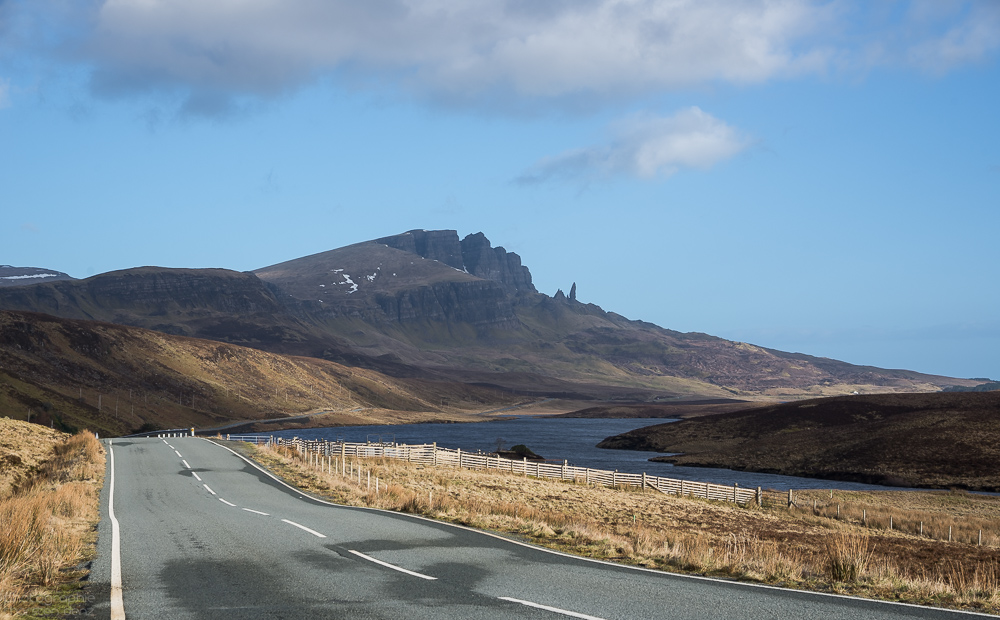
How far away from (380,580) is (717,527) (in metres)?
27.0

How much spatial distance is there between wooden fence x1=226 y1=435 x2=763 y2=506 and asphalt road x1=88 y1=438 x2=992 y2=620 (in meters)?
34.3

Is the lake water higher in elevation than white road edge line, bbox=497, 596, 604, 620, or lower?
lower

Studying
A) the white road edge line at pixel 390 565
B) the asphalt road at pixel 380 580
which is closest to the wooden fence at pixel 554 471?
the asphalt road at pixel 380 580

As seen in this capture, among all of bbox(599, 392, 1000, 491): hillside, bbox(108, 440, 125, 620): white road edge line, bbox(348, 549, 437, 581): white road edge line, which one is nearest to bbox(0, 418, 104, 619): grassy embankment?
bbox(108, 440, 125, 620): white road edge line

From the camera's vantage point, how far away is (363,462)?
5178 centimetres

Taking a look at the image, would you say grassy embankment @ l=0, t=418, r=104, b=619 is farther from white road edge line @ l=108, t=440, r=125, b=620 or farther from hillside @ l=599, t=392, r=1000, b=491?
hillside @ l=599, t=392, r=1000, b=491

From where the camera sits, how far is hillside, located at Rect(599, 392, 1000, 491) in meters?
75.4

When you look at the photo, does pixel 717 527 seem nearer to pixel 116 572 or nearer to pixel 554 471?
pixel 554 471

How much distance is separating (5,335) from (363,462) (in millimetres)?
138110

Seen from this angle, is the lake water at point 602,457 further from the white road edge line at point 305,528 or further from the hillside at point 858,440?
the white road edge line at point 305,528

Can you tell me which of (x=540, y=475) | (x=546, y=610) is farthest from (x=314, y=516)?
(x=540, y=475)

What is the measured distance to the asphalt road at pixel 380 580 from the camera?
11430mm

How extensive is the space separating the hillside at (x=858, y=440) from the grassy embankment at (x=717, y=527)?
15.4m

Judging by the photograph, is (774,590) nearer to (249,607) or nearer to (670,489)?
(249,607)
